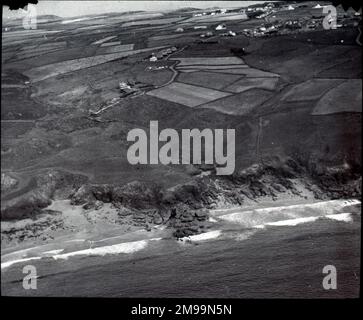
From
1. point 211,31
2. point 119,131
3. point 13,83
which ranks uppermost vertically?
point 211,31

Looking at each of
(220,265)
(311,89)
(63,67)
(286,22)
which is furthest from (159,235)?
(286,22)

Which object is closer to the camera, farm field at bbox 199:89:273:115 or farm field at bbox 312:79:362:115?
farm field at bbox 312:79:362:115

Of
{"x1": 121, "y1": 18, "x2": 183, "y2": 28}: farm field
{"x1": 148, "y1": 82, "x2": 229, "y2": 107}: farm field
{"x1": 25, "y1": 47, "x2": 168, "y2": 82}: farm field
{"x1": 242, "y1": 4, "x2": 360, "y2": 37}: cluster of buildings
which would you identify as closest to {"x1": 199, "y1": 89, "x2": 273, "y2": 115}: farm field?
{"x1": 148, "y1": 82, "x2": 229, "y2": 107}: farm field

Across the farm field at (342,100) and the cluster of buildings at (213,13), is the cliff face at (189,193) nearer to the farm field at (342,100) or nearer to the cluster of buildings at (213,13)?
the farm field at (342,100)

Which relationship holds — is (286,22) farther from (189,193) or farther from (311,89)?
(189,193)

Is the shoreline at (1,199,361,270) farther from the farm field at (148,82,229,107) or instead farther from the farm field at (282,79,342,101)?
the farm field at (148,82,229,107)

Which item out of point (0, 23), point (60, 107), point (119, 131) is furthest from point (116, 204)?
point (0, 23)
